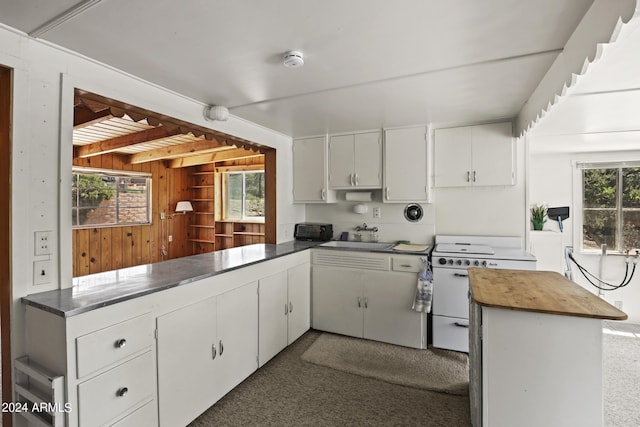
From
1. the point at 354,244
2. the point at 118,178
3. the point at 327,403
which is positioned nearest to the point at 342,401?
the point at 327,403

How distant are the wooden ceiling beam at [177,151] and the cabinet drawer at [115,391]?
2.61m

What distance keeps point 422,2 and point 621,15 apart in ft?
2.29

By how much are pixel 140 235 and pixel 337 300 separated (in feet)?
15.2

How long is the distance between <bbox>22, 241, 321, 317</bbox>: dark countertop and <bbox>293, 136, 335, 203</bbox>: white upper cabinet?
115 cm

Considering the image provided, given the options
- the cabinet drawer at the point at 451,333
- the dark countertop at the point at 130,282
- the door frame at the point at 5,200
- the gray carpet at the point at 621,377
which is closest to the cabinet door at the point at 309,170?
the dark countertop at the point at 130,282

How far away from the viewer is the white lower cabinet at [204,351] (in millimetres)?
1782

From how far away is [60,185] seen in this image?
1.66 metres

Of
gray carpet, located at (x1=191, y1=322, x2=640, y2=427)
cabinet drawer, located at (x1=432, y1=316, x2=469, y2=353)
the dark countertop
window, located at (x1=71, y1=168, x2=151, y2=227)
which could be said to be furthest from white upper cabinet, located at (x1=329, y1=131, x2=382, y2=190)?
window, located at (x1=71, y1=168, x2=151, y2=227)

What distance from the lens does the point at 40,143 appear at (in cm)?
159

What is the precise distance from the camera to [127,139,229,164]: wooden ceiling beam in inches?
166

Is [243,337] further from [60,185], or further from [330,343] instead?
[60,185]

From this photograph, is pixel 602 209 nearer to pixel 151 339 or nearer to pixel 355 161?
pixel 355 161

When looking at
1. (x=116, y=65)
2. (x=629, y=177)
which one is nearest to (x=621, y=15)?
(x=116, y=65)

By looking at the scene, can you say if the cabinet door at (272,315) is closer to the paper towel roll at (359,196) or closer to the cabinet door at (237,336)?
the cabinet door at (237,336)
